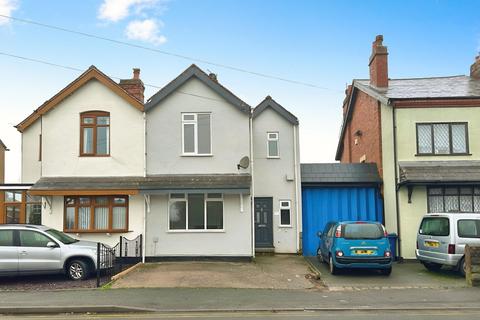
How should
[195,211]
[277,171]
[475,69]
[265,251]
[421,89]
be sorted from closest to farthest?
1. [195,211]
2. [265,251]
3. [277,171]
4. [421,89]
5. [475,69]

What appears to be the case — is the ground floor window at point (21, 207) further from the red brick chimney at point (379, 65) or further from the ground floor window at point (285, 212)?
the red brick chimney at point (379, 65)

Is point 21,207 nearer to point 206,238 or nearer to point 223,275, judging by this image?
point 206,238

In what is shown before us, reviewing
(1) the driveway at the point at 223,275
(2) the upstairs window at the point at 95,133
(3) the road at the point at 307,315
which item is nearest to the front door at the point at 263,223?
(1) the driveway at the point at 223,275

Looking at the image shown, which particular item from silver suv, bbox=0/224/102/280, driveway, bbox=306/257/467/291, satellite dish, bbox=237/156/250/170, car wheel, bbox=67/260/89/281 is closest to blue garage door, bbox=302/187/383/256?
driveway, bbox=306/257/467/291

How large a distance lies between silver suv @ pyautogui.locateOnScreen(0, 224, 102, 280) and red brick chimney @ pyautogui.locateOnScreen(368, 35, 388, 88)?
14.9 metres

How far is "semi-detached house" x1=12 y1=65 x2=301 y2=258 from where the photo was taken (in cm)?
1755

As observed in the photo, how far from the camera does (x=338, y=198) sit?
19984 mm

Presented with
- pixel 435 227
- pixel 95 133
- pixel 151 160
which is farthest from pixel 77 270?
pixel 435 227

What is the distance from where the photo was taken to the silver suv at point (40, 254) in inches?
535

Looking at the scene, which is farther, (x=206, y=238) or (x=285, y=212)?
(x=285, y=212)

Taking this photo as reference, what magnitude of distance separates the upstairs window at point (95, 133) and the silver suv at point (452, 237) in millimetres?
11855

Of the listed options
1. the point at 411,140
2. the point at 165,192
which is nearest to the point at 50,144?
the point at 165,192

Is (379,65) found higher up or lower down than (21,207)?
higher up

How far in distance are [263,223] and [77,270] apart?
335 inches
